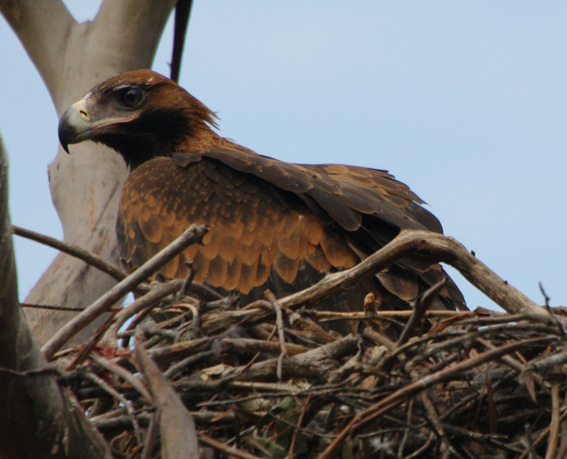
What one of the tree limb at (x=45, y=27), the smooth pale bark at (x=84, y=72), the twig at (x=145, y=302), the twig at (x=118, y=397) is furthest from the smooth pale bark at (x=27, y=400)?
the tree limb at (x=45, y=27)

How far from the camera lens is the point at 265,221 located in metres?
5.49

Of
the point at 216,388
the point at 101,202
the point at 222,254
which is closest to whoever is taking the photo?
the point at 216,388

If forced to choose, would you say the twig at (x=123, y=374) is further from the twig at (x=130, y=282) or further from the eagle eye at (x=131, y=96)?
the eagle eye at (x=131, y=96)

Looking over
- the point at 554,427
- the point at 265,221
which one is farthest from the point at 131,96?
the point at 554,427

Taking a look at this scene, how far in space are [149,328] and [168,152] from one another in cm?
317

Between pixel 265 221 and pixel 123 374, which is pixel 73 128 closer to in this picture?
pixel 265 221

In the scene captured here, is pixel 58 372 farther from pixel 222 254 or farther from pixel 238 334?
pixel 222 254

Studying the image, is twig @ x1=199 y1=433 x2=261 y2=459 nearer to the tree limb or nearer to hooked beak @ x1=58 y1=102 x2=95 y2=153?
hooked beak @ x1=58 y1=102 x2=95 y2=153

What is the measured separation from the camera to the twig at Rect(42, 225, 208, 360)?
2.91 metres

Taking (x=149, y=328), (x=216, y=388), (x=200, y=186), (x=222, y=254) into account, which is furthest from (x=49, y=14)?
(x=216, y=388)

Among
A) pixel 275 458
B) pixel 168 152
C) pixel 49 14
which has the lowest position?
pixel 275 458

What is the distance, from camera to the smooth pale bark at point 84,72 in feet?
21.4

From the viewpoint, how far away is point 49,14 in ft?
23.8

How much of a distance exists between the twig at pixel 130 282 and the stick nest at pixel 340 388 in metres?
0.19
